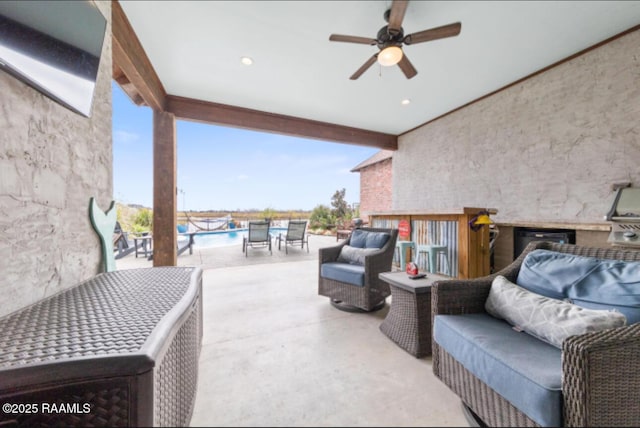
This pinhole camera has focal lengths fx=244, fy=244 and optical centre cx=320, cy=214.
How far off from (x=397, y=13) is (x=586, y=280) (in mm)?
2257

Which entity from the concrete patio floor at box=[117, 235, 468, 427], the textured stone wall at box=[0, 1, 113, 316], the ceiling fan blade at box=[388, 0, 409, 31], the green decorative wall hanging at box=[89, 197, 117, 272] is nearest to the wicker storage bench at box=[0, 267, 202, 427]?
the textured stone wall at box=[0, 1, 113, 316]

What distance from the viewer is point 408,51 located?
2973 mm

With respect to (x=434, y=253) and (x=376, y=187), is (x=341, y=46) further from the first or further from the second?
(x=376, y=187)

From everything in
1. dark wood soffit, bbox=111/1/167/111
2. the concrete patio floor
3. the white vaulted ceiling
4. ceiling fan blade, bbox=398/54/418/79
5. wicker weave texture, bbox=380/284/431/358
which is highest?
the white vaulted ceiling

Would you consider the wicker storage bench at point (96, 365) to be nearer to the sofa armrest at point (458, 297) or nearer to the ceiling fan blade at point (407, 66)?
the sofa armrest at point (458, 297)

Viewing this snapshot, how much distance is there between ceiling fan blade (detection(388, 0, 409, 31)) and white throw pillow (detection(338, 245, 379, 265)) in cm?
214

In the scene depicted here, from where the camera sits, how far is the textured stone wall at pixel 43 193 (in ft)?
3.30

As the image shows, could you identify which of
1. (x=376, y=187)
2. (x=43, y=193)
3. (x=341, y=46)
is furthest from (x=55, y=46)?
(x=376, y=187)

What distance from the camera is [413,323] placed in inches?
68.2

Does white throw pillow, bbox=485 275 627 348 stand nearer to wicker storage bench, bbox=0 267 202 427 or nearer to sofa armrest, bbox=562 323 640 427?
sofa armrest, bbox=562 323 640 427

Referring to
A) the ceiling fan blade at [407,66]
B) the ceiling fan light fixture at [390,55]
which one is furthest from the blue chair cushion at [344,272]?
the ceiling fan blade at [407,66]

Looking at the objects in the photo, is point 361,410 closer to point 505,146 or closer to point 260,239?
point 505,146

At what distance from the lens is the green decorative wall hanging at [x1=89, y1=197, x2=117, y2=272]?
1572 mm

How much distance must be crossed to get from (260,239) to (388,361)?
5.01 m
